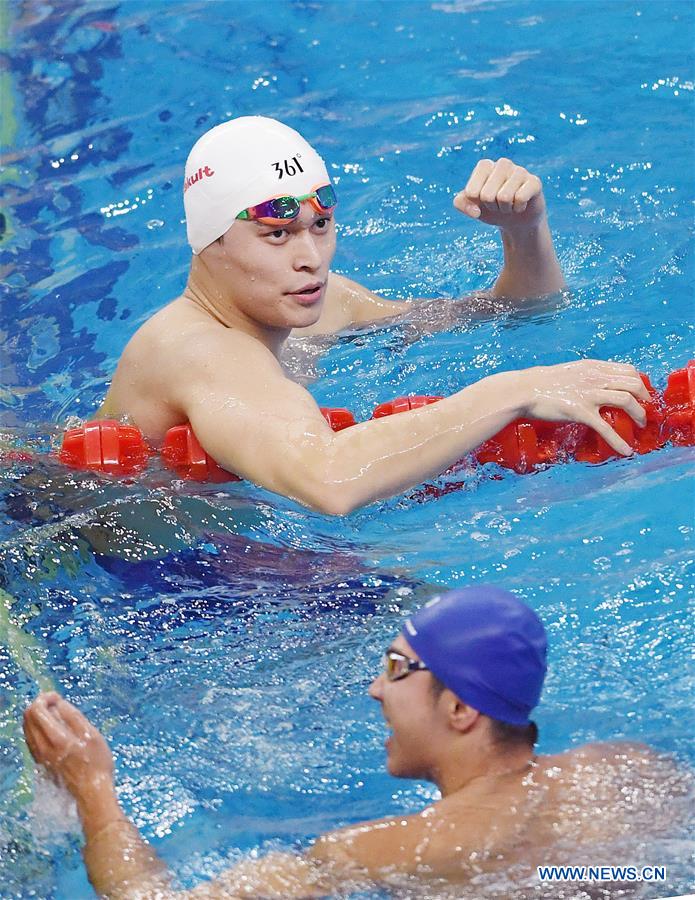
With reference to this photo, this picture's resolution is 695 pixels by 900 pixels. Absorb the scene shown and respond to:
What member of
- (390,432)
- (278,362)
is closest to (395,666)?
(390,432)

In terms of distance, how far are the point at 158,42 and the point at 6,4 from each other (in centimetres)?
137

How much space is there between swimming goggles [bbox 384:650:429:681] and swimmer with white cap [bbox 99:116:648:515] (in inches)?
25.9

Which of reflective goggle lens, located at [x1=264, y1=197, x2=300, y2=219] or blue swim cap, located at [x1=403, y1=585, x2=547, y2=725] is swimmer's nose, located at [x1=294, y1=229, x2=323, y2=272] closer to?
reflective goggle lens, located at [x1=264, y1=197, x2=300, y2=219]

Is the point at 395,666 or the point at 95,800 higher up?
the point at 395,666

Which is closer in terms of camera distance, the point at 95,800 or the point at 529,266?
the point at 95,800

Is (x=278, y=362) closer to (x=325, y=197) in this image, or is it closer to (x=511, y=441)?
(x=325, y=197)

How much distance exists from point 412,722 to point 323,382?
2600mm

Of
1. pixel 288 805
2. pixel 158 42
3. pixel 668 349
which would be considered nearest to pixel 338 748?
pixel 288 805

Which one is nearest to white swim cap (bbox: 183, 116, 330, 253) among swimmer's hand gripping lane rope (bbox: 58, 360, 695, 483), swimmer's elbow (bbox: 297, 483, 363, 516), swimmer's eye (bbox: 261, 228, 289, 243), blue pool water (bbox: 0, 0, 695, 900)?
swimmer's eye (bbox: 261, 228, 289, 243)

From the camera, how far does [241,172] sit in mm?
4445

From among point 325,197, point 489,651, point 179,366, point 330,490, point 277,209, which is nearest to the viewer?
point 489,651

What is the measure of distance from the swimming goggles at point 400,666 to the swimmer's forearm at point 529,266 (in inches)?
90.7

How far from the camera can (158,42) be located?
29.7 feet

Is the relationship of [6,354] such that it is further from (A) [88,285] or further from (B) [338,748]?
(B) [338,748]
